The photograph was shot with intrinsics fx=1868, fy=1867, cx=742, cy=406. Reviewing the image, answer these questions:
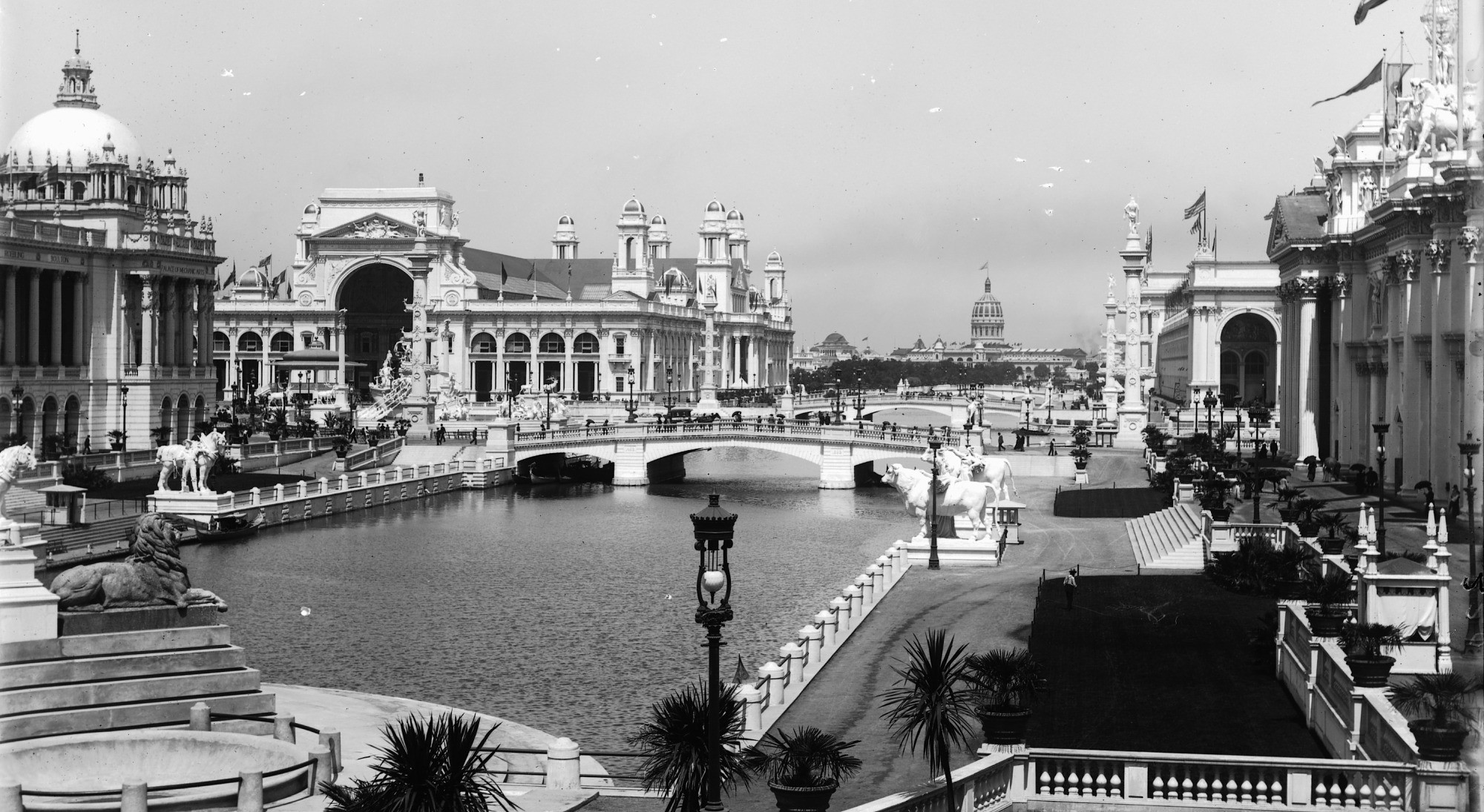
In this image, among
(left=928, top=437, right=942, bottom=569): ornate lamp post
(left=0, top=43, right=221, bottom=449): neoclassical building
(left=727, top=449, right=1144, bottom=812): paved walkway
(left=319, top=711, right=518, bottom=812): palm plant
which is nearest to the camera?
(left=319, top=711, right=518, bottom=812): palm plant

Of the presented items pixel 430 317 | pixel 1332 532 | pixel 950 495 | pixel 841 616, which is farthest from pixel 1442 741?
pixel 430 317

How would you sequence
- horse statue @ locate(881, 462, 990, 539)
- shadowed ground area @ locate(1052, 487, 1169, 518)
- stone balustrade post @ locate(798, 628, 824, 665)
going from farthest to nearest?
shadowed ground area @ locate(1052, 487, 1169, 518) → horse statue @ locate(881, 462, 990, 539) → stone balustrade post @ locate(798, 628, 824, 665)

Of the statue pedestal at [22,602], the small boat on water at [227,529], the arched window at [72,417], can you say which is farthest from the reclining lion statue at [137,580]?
the arched window at [72,417]

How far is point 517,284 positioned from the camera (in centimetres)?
19700

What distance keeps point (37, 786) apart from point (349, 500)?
64.9m

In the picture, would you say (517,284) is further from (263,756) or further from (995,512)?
(263,756)

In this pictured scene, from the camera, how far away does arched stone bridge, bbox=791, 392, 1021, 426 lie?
497ft

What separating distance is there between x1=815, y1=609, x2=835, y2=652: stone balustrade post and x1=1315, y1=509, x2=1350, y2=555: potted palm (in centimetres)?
1094

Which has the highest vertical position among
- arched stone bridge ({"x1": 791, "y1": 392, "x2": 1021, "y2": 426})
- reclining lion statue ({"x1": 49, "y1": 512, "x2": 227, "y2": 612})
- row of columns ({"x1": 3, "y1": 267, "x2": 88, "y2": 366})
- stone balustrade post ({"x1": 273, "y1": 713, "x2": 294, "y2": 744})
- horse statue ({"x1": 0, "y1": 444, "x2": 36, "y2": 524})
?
row of columns ({"x1": 3, "y1": 267, "x2": 88, "y2": 366})

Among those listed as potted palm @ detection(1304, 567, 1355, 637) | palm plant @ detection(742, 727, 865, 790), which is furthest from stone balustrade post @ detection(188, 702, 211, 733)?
potted palm @ detection(1304, 567, 1355, 637)

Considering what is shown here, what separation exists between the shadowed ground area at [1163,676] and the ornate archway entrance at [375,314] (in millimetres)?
141467

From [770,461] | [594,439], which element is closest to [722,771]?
[594,439]

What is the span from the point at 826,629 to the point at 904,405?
116359 millimetres

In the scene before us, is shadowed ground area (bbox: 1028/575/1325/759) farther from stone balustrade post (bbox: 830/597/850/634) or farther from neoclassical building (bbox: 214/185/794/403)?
neoclassical building (bbox: 214/185/794/403)
